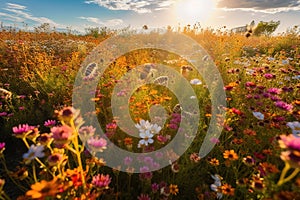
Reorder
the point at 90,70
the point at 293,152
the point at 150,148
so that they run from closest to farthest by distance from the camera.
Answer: the point at 293,152 < the point at 150,148 < the point at 90,70

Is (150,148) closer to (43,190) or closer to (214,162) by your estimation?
(214,162)

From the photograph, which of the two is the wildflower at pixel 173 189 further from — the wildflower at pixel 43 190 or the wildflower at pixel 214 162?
the wildflower at pixel 43 190

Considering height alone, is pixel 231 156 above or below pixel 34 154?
below

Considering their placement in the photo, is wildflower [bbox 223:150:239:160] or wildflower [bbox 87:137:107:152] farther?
wildflower [bbox 223:150:239:160]

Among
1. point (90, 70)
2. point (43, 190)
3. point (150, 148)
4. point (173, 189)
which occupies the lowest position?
point (173, 189)

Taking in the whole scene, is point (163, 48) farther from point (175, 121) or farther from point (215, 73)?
point (175, 121)

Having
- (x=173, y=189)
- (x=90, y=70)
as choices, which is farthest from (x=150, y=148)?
(x=90, y=70)

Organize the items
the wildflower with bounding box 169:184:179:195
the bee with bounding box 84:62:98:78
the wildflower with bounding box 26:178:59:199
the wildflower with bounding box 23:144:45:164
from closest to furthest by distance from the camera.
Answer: the wildflower with bounding box 26:178:59:199 → the wildflower with bounding box 23:144:45:164 → the wildflower with bounding box 169:184:179:195 → the bee with bounding box 84:62:98:78

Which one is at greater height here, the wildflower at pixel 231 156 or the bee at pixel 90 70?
the bee at pixel 90 70

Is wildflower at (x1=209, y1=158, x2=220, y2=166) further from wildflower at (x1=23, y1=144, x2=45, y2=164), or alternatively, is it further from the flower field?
wildflower at (x1=23, y1=144, x2=45, y2=164)

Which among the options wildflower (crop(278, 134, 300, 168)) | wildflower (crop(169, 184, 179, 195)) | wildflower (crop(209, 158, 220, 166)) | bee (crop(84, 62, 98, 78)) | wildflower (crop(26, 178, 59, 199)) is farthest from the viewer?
bee (crop(84, 62, 98, 78))

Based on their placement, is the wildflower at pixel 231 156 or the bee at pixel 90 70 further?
the bee at pixel 90 70

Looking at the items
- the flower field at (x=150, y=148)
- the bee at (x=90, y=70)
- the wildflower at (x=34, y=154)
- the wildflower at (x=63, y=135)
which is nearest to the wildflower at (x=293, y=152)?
the flower field at (x=150, y=148)

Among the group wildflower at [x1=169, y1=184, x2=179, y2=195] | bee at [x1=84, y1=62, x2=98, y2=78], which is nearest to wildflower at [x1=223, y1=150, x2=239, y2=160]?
wildflower at [x1=169, y1=184, x2=179, y2=195]
